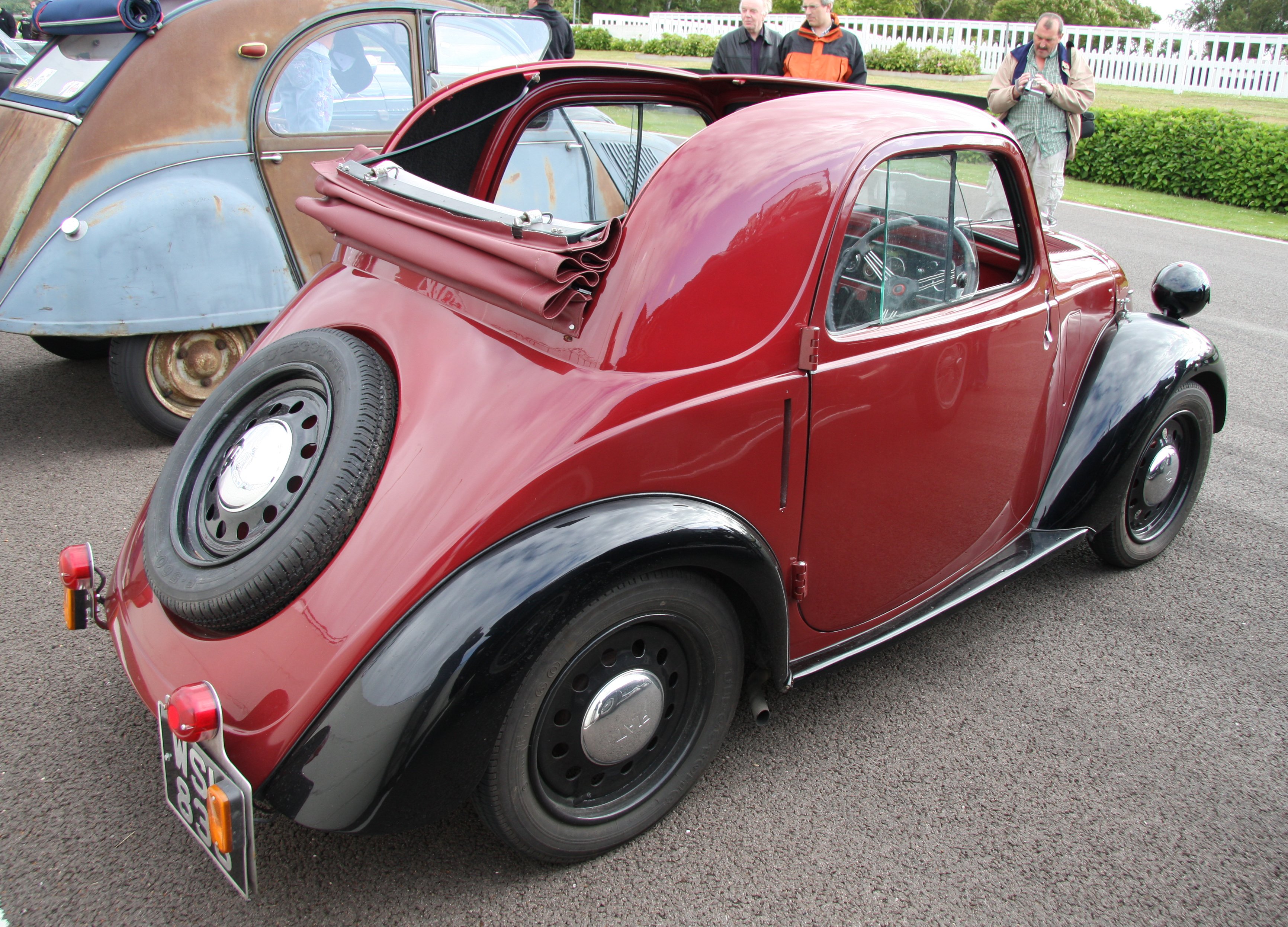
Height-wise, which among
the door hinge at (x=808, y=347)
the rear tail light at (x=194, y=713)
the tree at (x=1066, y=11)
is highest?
the tree at (x=1066, y=11)

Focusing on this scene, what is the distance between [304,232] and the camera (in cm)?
441

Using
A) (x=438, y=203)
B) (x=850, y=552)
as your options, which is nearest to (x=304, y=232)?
(x=438, y=203)

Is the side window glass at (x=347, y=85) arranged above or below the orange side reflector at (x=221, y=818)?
above

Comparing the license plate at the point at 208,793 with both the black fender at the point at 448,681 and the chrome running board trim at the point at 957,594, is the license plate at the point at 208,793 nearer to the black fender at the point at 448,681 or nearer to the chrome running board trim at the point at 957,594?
the black fender at the point at 448,681

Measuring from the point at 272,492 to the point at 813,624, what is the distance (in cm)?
Answer: 138

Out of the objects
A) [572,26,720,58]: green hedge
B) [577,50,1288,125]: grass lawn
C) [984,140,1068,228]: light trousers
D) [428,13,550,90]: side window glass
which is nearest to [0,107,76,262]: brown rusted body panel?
[428,13,550,90]: side window glass

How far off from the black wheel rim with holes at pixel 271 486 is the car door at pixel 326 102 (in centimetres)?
A: 233

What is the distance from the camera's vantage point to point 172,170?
4055 mm

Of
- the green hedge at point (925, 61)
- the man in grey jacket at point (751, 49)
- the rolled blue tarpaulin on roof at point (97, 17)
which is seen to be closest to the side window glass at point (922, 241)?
the rolled blue tarpaulin on roof at point (97, 17)

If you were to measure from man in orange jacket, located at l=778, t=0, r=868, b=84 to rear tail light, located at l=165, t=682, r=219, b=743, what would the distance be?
593 centimetres

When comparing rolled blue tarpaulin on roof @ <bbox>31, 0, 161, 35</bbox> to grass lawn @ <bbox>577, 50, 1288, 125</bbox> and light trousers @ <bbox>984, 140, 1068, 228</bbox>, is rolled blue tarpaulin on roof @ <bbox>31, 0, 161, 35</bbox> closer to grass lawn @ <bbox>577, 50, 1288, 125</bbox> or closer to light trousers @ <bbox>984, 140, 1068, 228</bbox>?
light trousers @ <bbox>984, 140, 1068, 228</bbox>

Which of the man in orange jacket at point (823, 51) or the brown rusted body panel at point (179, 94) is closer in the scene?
the brown rusted body panel at point (179, 94)

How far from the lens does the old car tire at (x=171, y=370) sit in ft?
13.3

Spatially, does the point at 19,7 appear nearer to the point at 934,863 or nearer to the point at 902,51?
the point at 902,51
